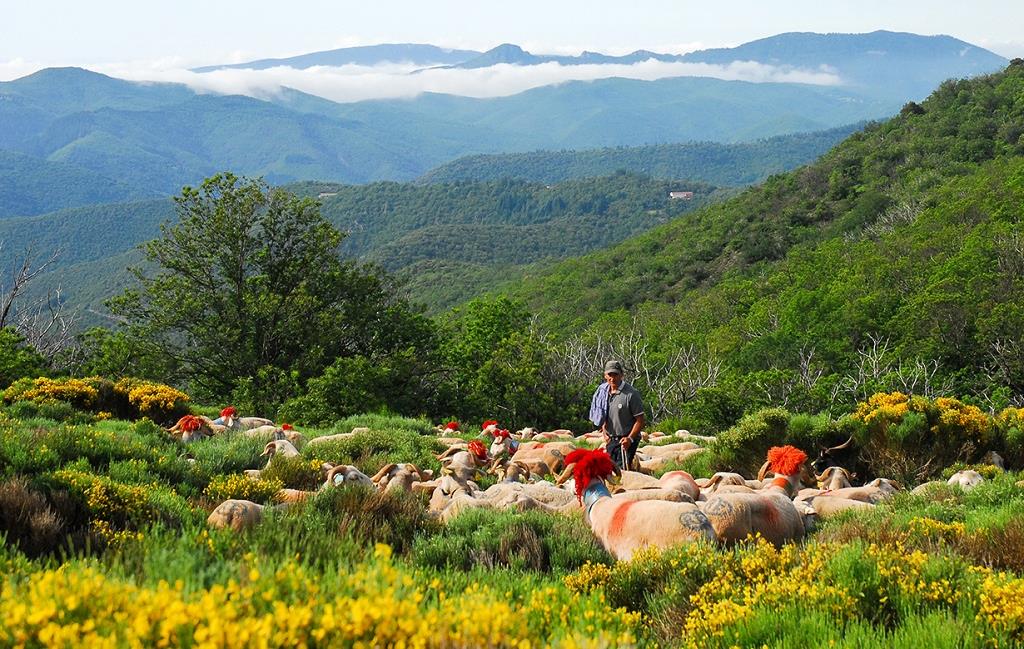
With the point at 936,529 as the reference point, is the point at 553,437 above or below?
below

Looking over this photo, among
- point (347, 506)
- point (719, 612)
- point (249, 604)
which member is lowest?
point (347, 506)

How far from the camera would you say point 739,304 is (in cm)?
4791

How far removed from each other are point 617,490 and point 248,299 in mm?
17962

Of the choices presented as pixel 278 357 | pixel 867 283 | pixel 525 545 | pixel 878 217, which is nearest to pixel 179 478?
pixel 525 545

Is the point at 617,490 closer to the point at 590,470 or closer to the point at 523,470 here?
the point at 590,470

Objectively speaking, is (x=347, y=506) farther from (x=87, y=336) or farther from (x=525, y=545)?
(x=87, y=336)

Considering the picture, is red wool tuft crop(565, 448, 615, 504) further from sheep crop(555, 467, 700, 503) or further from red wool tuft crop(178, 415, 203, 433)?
red wool tuft crop(178, 415, 203, 433)

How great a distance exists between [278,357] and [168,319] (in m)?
3.39

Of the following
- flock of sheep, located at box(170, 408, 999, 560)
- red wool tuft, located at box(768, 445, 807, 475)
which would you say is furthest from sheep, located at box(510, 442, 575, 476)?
red wool tuft, located at box(768, 445, 807, 475)

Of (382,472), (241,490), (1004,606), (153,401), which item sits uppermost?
(1004,606)

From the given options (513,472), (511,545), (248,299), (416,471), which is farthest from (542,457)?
(248,299)

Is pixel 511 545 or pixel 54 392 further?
pixel 54 392

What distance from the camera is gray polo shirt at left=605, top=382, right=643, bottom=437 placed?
1022 cm

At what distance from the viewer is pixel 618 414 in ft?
33.9
